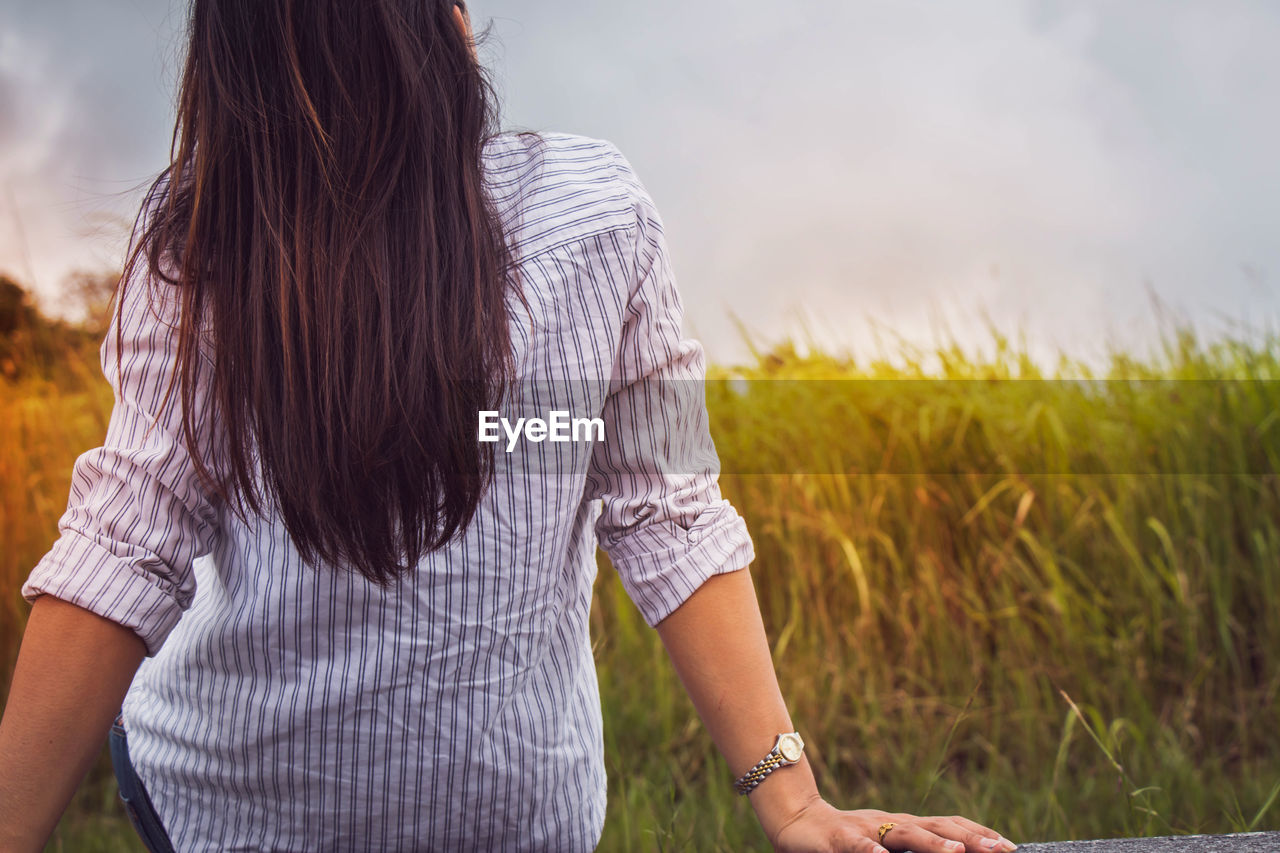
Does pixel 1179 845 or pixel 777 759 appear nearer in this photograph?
pixel 777 759

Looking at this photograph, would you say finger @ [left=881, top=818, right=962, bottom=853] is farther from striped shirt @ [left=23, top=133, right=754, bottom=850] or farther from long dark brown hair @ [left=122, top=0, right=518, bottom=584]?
long dark brown hair @ [left=122, top=0, right=518, bottom=584]

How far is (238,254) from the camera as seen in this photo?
754mm

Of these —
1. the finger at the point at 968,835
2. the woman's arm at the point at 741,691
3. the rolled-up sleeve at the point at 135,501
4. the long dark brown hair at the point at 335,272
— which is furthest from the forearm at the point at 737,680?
the rolled-up sleeve at the point at 135,501

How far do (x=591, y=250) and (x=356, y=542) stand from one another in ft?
1.06

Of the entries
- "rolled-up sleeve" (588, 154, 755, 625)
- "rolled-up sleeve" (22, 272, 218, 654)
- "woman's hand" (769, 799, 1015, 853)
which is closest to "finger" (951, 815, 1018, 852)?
"woman's hand" (769, 799, 1015, 853)

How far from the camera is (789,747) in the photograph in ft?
3.01

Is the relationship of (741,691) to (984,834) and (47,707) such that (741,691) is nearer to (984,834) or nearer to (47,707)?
(984,834)

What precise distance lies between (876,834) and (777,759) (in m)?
0.11

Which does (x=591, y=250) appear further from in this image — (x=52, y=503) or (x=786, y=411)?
(x=52, y=503)

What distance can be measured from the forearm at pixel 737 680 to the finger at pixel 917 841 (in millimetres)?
98

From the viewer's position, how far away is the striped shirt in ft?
2.54

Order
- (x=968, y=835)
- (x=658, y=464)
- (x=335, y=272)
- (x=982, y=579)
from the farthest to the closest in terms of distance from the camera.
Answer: (x=982, y=579) < (x=658, y=464) < (x=968, y=835) < (x=335, y=272)

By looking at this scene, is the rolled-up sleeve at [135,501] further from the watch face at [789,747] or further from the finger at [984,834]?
the finger at [984,834]

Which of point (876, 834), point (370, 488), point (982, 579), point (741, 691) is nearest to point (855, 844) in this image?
point (876, 834)
